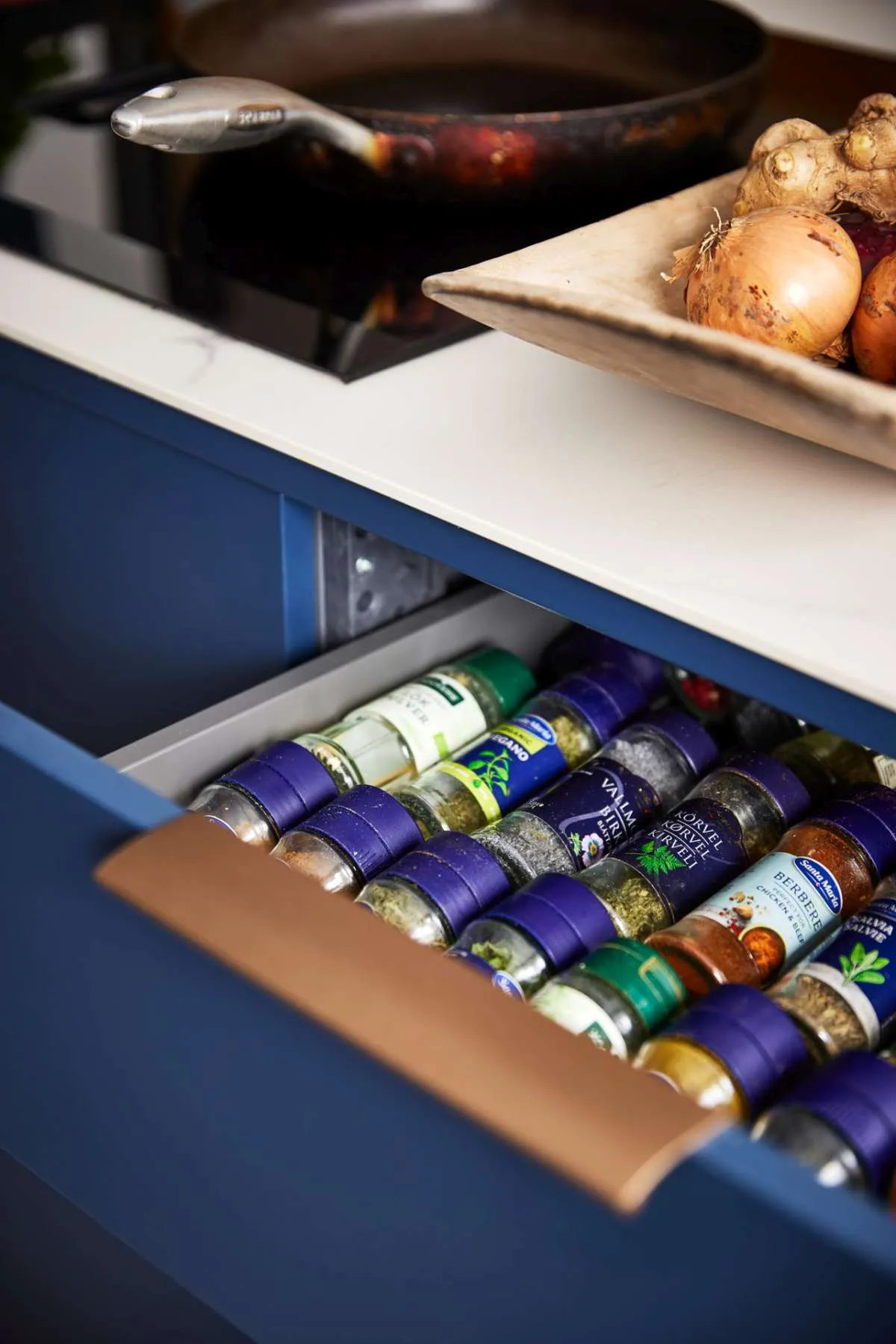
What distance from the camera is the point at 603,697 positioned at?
0.78m

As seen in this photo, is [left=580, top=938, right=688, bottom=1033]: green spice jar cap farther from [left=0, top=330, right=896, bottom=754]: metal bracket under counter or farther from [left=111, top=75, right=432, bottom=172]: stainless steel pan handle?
[left=111, top=75, right=432, bottom=172]: stainless steel pan handle

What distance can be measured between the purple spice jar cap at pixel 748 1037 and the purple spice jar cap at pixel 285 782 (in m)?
0.23

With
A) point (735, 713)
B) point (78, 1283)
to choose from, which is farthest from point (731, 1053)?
point (78, 1283)

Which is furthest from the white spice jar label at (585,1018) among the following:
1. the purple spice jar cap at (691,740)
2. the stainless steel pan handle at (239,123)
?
the stainless steel pan handle at (239,123)

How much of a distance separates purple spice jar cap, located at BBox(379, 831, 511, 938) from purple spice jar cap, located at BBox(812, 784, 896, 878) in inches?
6.5

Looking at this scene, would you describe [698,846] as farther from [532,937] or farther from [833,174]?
[833,174]

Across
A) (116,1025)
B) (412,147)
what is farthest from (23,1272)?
(412,147)

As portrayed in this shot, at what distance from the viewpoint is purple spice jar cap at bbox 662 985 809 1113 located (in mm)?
527

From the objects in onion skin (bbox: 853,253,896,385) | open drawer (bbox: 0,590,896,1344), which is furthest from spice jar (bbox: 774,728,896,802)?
open drawer (bbox: 0,590,896,1344)

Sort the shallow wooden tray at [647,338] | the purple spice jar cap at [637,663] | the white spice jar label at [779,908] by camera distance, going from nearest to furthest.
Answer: the shallow wooden tray at [647,338], the white spice jar label at [779,908], the purple spice jar cap at [637,663]

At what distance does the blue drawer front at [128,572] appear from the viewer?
0.78m

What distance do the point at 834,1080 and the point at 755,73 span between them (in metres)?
0.69

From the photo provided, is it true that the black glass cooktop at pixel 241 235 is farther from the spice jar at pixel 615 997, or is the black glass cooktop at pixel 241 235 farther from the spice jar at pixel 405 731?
the spice jar at pixel 615 997

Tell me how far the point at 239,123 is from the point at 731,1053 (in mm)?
536
